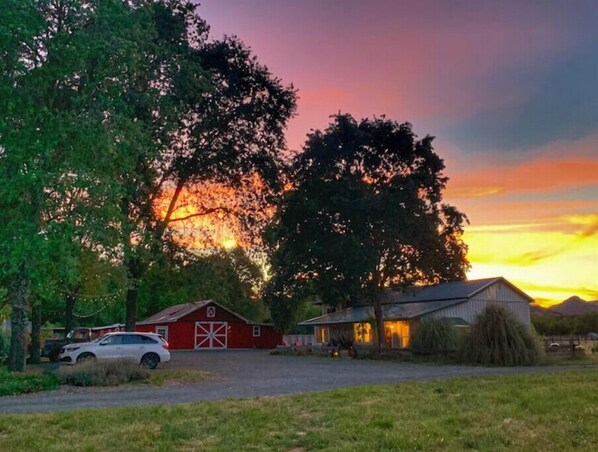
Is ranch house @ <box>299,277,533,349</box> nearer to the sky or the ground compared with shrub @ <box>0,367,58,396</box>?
nearer to the sky

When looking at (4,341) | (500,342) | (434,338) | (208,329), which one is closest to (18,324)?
(4,341)

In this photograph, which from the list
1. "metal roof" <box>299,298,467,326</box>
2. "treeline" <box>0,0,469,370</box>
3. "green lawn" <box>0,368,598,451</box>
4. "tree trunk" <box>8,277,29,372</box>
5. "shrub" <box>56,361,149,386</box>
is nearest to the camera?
"green lawn" <box>0,368,598,451</box>

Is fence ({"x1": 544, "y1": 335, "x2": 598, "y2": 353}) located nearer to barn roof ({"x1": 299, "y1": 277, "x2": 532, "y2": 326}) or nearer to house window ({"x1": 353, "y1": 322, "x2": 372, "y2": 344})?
barn roof ({"x1": 299, "y1": 277, "x2": 532, "y2": 326})

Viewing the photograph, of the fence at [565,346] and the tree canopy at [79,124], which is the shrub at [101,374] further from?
the fence at [565,346]

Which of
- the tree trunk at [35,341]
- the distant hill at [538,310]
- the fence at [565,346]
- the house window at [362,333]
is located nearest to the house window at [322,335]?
the house window at [362,333]

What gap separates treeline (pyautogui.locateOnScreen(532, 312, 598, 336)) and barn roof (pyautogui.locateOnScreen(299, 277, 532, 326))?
10.2 m

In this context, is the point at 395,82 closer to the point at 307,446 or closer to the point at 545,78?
the point at 545,78

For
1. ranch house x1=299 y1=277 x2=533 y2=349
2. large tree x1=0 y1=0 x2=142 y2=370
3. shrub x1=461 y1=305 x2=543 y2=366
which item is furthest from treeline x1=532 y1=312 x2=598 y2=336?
large tree x1=0 y1=0 x2=142 y2=370

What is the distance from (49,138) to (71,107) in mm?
3142

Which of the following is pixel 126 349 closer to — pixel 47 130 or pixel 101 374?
pixel 101 374

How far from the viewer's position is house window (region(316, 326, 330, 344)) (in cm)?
5312

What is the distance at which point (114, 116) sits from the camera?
1944 cm

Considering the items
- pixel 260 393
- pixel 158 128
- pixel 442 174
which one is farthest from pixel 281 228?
pixel 260 393

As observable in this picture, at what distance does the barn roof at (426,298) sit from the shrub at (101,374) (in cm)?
2302
